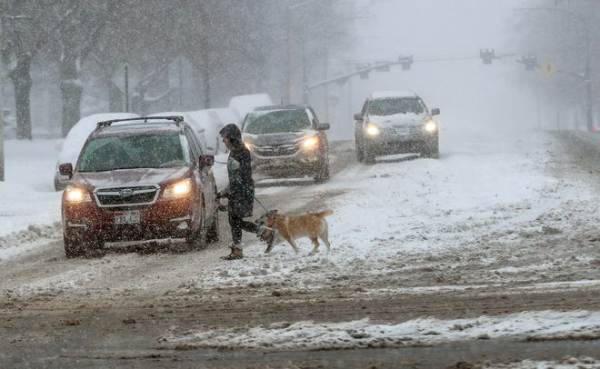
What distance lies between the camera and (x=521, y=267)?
10969 mm

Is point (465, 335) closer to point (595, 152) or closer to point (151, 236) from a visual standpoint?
point (151, 236)

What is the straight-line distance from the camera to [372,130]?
29938 millimetres

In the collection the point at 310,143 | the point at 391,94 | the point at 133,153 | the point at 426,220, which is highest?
the point at 391,94

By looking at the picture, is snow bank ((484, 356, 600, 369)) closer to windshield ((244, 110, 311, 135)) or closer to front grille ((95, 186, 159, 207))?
front grille ((95, 186, 159, 207))

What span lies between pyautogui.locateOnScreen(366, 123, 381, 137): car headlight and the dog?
1710 centimetres

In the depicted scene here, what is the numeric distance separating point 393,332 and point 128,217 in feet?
20.8

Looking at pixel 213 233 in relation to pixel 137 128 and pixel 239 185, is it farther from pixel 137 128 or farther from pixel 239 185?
pixel 239 185

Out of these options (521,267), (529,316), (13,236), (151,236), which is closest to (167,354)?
(529,316)

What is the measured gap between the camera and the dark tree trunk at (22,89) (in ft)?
149

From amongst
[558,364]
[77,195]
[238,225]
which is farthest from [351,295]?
[77,195]

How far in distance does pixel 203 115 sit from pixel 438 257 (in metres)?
26.6

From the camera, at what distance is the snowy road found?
23.8 ft

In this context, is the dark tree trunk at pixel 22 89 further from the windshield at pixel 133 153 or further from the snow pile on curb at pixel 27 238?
the windshield at pixel 133 153

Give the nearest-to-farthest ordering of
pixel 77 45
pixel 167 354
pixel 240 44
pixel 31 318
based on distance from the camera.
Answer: pixel 167 354 → pixel 31 318 → pixel 77 45 → pixel 240 44
